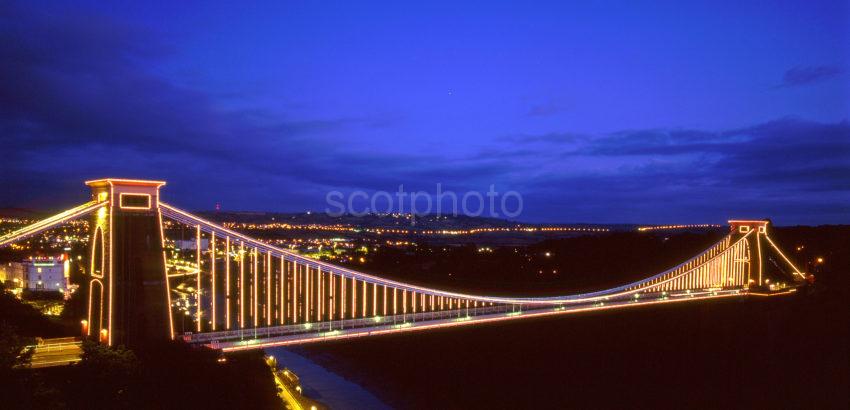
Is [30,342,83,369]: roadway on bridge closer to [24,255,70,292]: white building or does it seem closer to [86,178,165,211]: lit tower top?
[86,178,165,211]: lit tower top

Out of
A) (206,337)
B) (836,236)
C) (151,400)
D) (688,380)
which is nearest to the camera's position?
(151,400)

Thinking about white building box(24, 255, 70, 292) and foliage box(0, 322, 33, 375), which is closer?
foliage box(0, 322, 33, 375)

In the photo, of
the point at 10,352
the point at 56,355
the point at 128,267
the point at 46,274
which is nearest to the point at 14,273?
the point at 46,274

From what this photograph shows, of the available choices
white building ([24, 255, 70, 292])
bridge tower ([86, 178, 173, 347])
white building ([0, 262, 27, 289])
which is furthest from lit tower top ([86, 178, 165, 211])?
white building ([0, 262, 27, 289])

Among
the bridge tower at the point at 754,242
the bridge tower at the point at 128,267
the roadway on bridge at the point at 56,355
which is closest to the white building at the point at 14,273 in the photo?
the roadway on bridge at the point at 56,355

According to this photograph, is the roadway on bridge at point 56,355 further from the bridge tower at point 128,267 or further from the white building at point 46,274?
the white building at point 46,274

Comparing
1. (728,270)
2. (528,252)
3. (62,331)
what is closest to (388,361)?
(62,331)

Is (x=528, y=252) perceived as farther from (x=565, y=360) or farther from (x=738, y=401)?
(x=738, y=401)
